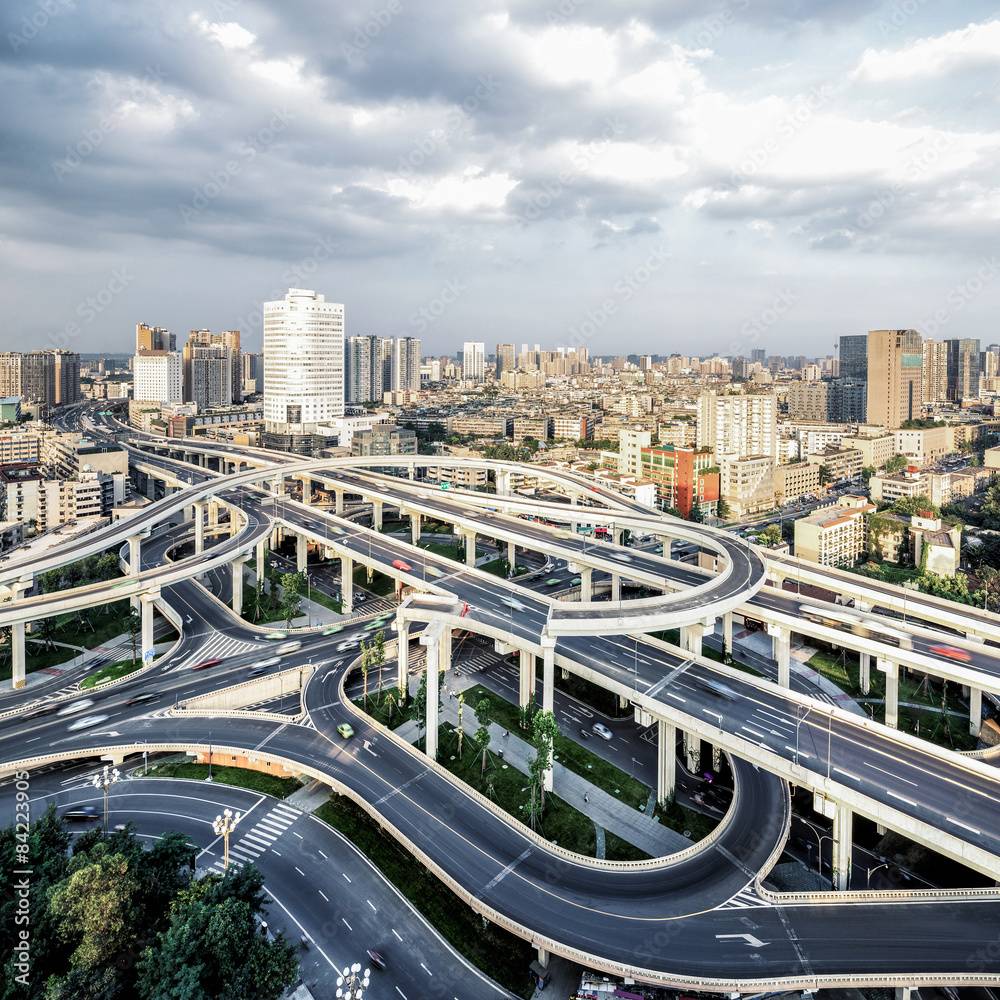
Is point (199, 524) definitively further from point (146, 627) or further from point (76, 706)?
point (76, 706)

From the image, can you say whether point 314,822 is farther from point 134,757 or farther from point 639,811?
point 639,811

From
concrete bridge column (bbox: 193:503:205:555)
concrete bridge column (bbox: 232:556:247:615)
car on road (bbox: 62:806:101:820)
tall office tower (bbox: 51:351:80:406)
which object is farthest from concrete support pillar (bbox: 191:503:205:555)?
tall office tower (bbox: 51:351:80:406)

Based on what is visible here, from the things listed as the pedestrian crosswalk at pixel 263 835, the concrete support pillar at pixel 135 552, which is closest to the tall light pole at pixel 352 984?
the pedestrian crosswalk at pixel 263 835

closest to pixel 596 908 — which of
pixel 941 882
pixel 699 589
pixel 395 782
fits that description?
pixel 395 782

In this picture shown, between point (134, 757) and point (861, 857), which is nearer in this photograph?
point (861, 857)

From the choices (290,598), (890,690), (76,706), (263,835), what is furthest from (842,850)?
(76,706)

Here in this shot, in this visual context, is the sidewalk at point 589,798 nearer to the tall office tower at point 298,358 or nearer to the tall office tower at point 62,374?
the tall office tower at point 298,358
